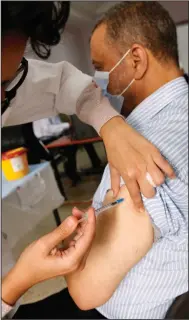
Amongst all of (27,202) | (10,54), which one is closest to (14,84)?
(10,54)

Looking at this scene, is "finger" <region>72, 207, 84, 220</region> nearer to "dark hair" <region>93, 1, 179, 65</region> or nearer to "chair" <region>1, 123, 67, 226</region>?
"chair" <region>1, 123, 67, 226</region>

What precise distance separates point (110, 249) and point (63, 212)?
0.38 feet

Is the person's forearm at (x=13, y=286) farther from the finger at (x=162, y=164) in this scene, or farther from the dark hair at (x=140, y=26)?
the dark hair at (x=140, y=26)

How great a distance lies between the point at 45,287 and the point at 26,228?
117 mm

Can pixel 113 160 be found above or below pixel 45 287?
above

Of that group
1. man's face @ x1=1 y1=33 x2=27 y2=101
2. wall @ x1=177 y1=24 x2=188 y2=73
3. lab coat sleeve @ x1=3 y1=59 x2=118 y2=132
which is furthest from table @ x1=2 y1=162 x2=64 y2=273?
wall @ x1=177 y1=24 x2=188 y2=73

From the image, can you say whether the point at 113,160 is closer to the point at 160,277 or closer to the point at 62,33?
the point at 62,33

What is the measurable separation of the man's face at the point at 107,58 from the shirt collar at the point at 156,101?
73 mm

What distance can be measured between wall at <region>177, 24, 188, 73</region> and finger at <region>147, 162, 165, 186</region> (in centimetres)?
28

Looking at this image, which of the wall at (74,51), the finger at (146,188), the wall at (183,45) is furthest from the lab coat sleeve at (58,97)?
the wall at (183,45)

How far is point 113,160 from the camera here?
22.0 inches

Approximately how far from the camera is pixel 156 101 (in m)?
0.69

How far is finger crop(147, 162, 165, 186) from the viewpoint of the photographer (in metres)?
0.54

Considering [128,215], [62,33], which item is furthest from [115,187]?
[62,33]
